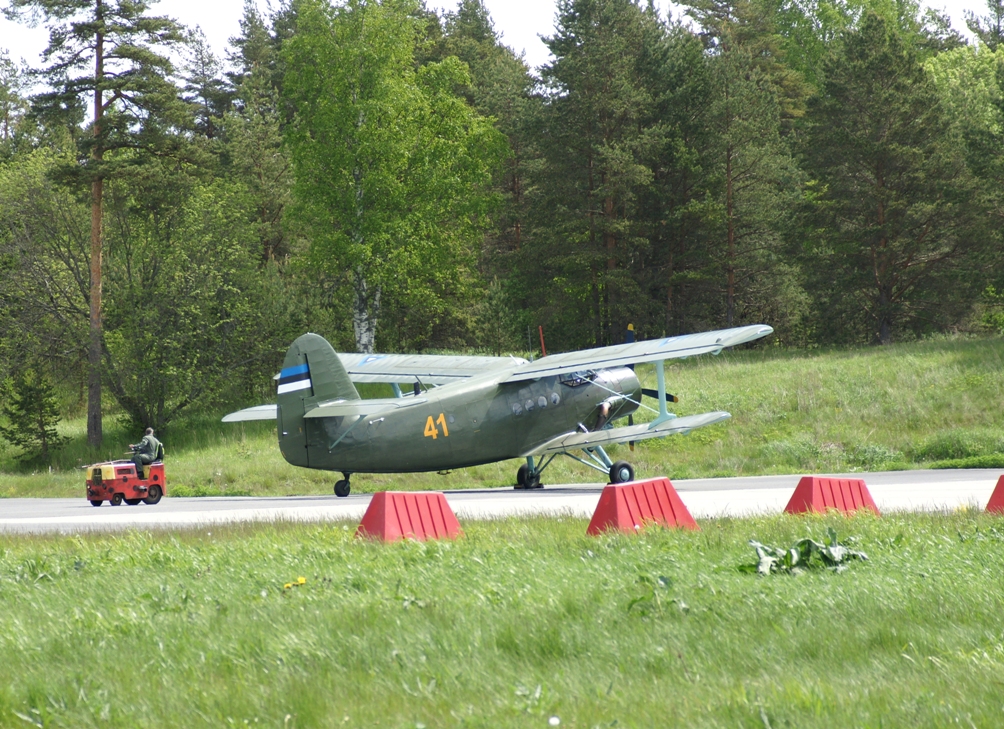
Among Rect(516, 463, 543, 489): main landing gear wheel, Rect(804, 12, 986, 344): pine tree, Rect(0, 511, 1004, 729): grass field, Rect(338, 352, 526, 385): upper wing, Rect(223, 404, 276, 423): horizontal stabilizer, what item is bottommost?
Rect(516, 463, 543, 489): main landing gear wheel

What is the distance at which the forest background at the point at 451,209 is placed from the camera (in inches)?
1394

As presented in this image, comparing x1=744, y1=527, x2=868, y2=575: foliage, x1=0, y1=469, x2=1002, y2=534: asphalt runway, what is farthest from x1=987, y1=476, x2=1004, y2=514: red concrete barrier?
x1=744, y1=527, x2=868, y2=575: foliage

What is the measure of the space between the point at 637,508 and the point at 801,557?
2.87m

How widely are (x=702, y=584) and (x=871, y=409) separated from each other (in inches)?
968

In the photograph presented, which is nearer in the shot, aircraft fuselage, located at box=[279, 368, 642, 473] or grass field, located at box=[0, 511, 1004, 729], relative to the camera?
grass field, located at box=[0, 511, 1004, 729]

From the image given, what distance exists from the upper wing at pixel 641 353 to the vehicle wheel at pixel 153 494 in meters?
7.62

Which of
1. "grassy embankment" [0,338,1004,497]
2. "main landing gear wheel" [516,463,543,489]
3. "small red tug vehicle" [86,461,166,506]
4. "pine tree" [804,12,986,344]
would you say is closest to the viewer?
"small red tug vehicle" [86,461,166,506]

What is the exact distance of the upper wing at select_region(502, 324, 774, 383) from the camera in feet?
58.2

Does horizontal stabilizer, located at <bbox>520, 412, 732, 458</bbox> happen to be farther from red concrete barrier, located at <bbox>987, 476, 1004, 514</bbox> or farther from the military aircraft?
red concrete barrier, located at <bbox>987, 476, 1004, 514</bbox>

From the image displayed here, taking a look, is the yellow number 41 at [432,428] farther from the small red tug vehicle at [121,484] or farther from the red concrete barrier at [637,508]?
the red concrete barrier at [637,508]

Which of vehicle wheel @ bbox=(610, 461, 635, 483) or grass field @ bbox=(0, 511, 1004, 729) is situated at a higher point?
grass field @ bbox=(0, 511, 1004, 729)

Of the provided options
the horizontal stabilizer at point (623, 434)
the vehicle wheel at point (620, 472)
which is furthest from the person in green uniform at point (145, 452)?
the vehicle wheel at point (620, 472)

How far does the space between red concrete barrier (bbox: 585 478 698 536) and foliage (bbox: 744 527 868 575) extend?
228cm

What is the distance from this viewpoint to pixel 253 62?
67375mm
